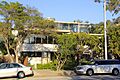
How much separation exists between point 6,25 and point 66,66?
974 centimetres

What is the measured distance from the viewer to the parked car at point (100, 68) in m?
33.5

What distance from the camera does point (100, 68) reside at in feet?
110

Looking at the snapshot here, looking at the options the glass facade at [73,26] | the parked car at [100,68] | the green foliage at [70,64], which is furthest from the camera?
the glass facade at [73,26]

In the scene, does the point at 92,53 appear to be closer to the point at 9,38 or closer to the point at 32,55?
the point at 32,55

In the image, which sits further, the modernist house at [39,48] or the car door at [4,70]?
the modernist house at [39,48]

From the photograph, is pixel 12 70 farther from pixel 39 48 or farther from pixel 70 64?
pixel 39 48

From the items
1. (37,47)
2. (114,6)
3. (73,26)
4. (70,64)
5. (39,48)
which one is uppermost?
(73,26)

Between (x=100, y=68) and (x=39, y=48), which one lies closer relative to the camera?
(x=100, y=68)

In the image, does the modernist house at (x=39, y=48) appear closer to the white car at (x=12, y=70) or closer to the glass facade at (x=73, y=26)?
the glass facade at (x=73, y=26)

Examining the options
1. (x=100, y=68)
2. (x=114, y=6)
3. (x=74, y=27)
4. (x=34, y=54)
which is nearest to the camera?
(x=114, y=6)

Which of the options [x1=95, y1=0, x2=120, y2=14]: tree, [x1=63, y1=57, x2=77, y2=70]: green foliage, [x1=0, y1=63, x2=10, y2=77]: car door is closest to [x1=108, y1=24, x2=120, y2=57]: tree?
[x1=63, y1=57, x2=77, y2=70]: green foliage

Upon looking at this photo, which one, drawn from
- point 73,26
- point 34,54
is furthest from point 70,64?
point 73,26

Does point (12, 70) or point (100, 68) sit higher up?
point (12, 70)

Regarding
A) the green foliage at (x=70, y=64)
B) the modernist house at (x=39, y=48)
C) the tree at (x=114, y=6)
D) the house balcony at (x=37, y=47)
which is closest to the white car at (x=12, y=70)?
the green foliage at (x=70, y=64)
